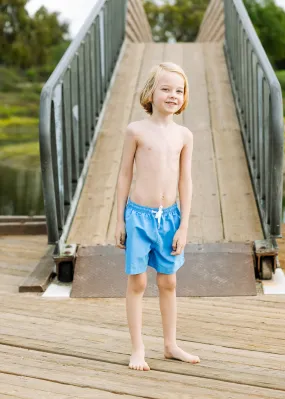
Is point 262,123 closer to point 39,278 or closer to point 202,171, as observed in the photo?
point 202,171

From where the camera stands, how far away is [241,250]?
410cm

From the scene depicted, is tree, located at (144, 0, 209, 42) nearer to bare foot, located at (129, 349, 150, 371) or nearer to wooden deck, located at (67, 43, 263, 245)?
wooden deck, located at (67, 43, 263, 245)

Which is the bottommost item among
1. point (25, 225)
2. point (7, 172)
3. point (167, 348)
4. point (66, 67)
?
point (7, 172)

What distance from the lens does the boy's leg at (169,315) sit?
287 cm

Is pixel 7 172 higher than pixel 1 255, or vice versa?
pixel 1 255

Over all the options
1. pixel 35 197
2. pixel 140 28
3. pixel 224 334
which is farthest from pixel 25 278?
pixel 140 28

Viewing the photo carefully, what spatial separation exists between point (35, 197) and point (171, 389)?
8055 millimetres

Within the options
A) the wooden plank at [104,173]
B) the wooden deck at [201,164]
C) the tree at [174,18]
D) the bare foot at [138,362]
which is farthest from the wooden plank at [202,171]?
the tree at [174,18]

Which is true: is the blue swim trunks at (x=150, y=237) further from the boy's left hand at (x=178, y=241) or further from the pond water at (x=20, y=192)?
the pond water at (x=20, y=192)

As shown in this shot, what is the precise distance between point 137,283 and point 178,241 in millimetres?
210

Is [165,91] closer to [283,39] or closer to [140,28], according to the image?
[140,28]

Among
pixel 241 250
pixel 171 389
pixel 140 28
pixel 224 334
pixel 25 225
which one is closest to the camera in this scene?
pixel 171 389

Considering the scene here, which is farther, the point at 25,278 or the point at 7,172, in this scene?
the point at 7,172

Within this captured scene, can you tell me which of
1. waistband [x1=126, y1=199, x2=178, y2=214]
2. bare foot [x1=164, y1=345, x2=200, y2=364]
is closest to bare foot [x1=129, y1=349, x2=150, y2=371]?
bare foot [x1=164, y1=345, x2=200, y2=364]
